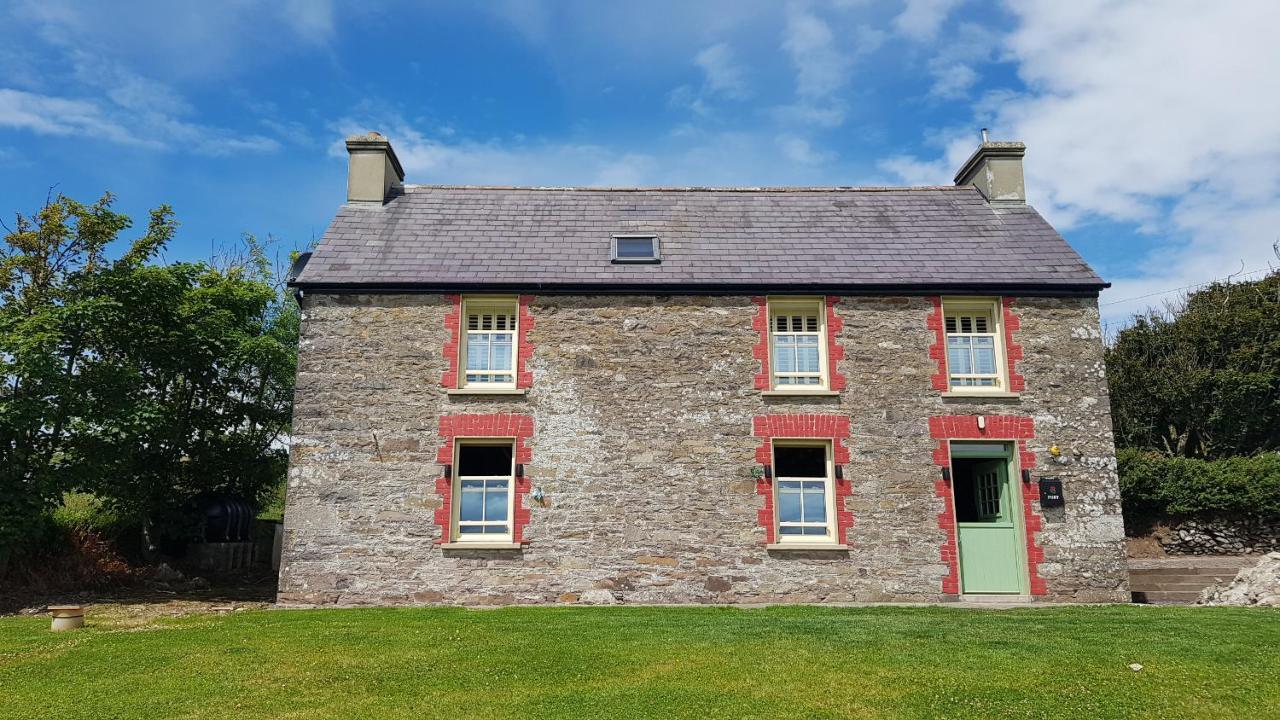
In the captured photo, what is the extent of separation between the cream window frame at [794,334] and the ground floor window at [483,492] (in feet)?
13.6

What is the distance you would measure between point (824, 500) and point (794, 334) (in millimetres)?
2594

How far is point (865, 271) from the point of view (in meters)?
13.4

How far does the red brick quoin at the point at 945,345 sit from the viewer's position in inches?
503

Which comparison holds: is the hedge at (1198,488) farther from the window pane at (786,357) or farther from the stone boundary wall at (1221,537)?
the window pane at (786,357)

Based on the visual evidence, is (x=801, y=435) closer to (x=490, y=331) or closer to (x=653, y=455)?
(x=653, y=455)

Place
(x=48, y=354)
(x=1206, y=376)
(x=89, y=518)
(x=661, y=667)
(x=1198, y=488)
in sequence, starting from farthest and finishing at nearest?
(x=1206, y=376)
(x=1198, y=488)
(x=89, y=518)
(x=48, y=354)
(x=661, y=667)

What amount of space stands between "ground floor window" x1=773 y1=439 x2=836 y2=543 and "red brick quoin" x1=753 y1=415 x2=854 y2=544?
5.1 inches

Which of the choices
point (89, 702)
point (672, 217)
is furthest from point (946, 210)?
point (89, 702)

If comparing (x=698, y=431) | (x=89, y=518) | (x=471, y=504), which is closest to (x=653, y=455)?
(x=698, y=431)

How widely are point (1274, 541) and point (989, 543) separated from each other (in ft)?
30.5

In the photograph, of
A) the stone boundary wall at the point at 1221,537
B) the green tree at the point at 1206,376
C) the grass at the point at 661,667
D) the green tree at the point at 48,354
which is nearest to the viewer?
the grass at the point at 661,667

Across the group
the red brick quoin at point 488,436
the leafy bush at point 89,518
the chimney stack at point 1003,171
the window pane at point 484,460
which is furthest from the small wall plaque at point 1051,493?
the leafy bush at point 89,518

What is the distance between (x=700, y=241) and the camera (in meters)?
14.3

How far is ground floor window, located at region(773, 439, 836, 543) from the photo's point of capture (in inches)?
489
